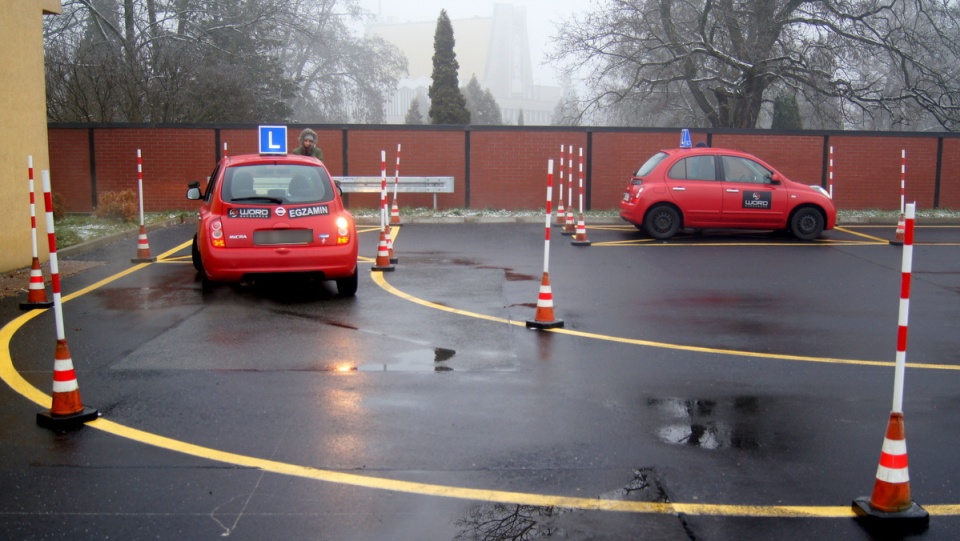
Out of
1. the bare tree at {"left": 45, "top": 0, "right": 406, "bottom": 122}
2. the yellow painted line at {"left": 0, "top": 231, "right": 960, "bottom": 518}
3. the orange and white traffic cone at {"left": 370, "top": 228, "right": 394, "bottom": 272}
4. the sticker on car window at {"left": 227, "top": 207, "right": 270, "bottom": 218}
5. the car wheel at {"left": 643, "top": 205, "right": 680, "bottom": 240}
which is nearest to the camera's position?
the yellow painted line at {"left": 0, "top": 231, "right": 960, "bottom": 518}

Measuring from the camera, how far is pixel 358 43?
56219 mm

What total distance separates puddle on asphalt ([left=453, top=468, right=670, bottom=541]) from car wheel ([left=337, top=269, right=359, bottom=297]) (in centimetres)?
622

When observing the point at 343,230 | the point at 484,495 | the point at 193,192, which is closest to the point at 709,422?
the point at 484,495

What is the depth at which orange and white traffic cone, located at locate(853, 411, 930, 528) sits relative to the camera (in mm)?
4523

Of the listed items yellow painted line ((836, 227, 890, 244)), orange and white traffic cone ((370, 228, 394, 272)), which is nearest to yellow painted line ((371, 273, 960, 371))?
orange and white traffic cone ((370, 228, 394, 272))

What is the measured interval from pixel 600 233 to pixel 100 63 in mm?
15581

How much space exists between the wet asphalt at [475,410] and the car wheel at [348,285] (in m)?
0.12

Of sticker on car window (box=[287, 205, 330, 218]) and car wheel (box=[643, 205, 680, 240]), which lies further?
car wheel (box=[643, 205, 680, 240])

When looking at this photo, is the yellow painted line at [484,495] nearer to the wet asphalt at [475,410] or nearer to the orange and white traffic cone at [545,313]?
the wet asphalt at [475,410]

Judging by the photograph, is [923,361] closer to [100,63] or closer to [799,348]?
[799,348]

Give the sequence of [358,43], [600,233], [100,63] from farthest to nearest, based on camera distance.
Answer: [358,43] → [100,63] → [600,233]

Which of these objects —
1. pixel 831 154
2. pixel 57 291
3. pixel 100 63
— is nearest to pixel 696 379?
pixel 57 291

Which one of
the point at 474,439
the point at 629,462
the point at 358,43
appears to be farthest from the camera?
the point at 358,43

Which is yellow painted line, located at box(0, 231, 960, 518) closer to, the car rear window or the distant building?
the car rear window
